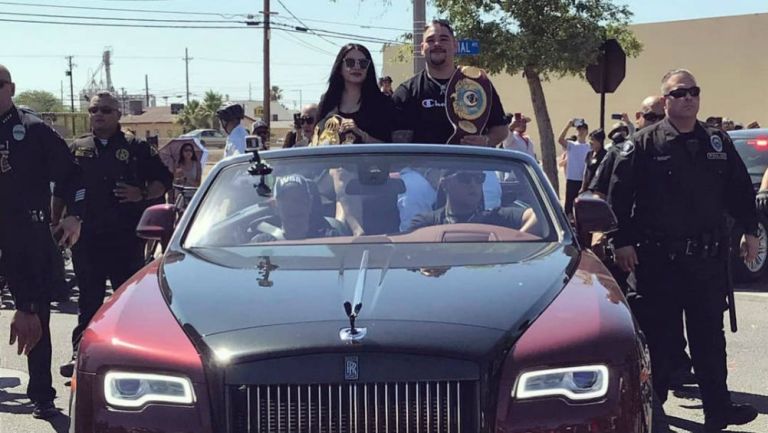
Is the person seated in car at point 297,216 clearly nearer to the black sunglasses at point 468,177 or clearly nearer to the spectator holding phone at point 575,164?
the black sunglasses at point 468,177

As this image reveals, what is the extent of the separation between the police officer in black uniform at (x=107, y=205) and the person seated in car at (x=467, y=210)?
2.97 meters

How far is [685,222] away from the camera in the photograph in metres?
5.22

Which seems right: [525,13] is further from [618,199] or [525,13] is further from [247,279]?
[247,279]

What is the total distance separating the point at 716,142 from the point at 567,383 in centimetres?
284

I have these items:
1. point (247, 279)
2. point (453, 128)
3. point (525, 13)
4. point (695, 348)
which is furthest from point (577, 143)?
point (247, 279)

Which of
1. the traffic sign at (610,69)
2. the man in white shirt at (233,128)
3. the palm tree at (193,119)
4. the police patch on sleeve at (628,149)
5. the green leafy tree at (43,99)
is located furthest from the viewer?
the green leafy tree at (43,99)

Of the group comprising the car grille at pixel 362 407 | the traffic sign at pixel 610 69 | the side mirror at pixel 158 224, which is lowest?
the car grille at pixel 362 407

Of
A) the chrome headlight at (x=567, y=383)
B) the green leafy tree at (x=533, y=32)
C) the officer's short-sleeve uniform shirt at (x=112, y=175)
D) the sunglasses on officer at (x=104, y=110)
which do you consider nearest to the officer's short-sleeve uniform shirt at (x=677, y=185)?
the chrome headlight at (x=567, y=383)

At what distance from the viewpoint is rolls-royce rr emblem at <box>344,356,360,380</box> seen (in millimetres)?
2818

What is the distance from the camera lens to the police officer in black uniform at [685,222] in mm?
5211

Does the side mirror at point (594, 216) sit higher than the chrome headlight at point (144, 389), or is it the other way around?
the side mirror at point (594, 216)

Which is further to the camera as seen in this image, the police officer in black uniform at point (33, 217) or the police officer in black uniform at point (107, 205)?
the police officer in black uniform at point (107, 205)

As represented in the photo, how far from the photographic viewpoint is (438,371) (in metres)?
2.83

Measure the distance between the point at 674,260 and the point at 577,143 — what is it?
1024cm
